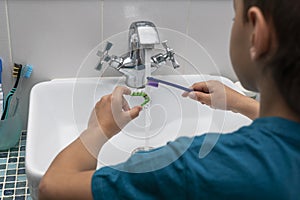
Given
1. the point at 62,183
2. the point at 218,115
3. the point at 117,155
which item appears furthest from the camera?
the point at 218,115

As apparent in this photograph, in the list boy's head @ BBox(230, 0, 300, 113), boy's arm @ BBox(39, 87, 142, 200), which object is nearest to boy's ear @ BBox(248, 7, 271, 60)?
boy's head @ BBox(230, 0, 300, 113)

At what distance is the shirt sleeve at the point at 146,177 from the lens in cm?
51

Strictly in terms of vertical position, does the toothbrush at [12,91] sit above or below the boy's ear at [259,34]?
below

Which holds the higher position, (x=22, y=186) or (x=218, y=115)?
(x=218, y=115)

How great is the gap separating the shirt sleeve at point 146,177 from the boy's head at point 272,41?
137mm

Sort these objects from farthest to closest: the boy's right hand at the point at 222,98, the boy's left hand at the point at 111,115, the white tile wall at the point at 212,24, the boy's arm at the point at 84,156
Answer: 1. the white tile wall at the point at 212,24
2. the boy's right hand at the point at 222,98
3. the boy's left hand at the point at 111,115
4. the boy's arm at the point at 84,156

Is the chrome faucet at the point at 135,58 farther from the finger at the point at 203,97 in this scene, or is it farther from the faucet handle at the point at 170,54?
the finger at the point at 203,97

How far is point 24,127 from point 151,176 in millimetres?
663

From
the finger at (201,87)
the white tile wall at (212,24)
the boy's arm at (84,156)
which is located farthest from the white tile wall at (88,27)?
the boy's arm at (84,156)

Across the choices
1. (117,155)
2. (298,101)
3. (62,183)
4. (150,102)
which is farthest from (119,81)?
(298,101)

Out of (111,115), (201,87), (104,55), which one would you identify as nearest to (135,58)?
(104,55)

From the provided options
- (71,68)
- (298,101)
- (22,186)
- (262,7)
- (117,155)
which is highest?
(262,7)

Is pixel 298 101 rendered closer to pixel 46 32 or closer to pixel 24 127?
pixel 46 32

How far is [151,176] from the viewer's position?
521mm
